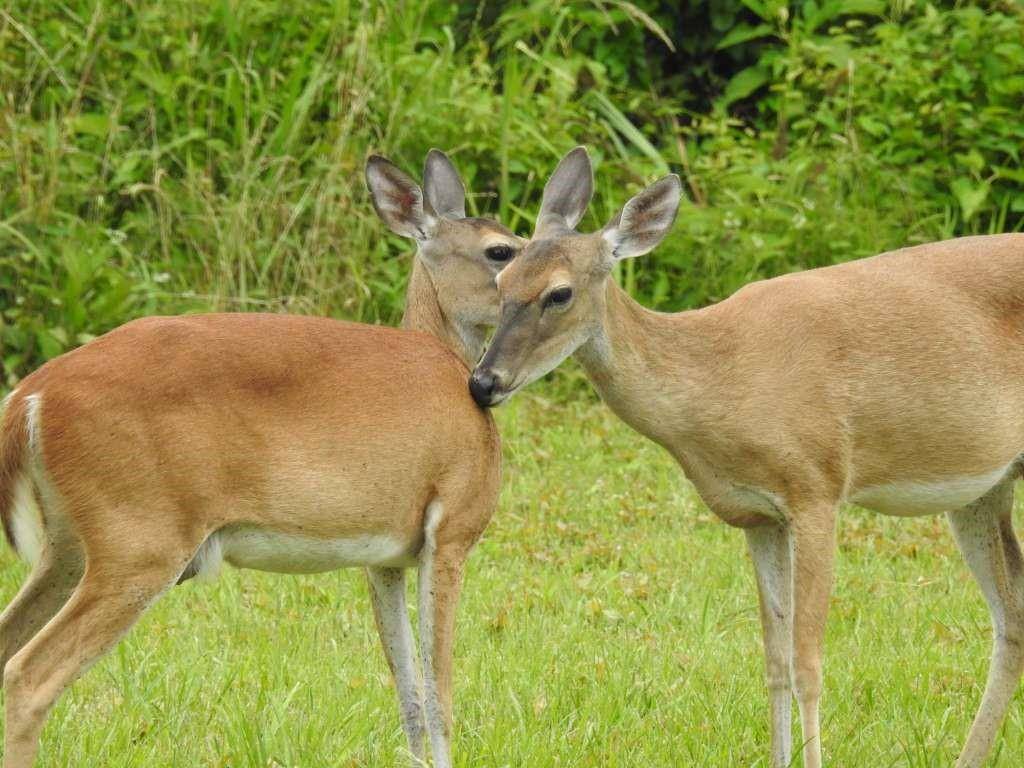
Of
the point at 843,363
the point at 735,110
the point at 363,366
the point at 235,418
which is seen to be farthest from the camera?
the point at 735,110

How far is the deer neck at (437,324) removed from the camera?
5539 mm

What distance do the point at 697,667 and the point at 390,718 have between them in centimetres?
105

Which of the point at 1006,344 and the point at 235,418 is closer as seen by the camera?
the point at 235,418

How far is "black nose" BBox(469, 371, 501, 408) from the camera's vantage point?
16.0ft

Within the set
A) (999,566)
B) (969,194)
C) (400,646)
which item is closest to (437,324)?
(400,646)

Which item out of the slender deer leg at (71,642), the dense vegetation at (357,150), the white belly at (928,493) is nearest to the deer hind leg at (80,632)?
the slender deer leg at (71,642)

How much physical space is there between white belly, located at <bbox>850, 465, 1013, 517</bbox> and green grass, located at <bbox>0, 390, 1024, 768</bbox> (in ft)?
2.20

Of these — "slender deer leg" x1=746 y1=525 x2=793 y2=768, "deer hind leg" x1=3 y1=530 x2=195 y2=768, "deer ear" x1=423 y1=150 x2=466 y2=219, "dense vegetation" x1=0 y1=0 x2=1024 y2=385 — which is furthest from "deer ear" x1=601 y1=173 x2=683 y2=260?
"dense vegetation" x1=0 y1=0 x2=1024 y2=385

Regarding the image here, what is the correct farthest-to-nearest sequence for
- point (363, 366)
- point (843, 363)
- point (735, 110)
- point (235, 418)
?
point (735, 110) → point (843, 363) → point (363, 366) → point (235, 418)

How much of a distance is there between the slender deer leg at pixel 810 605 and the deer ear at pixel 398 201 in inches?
65.7

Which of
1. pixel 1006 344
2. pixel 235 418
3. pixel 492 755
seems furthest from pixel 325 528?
pixel 1006 344

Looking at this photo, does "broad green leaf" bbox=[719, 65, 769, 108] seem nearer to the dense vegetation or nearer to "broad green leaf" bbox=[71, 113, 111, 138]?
the dense vegetation

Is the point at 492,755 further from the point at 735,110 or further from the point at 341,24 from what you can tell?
the point at 735,110

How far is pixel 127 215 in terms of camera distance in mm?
9711
